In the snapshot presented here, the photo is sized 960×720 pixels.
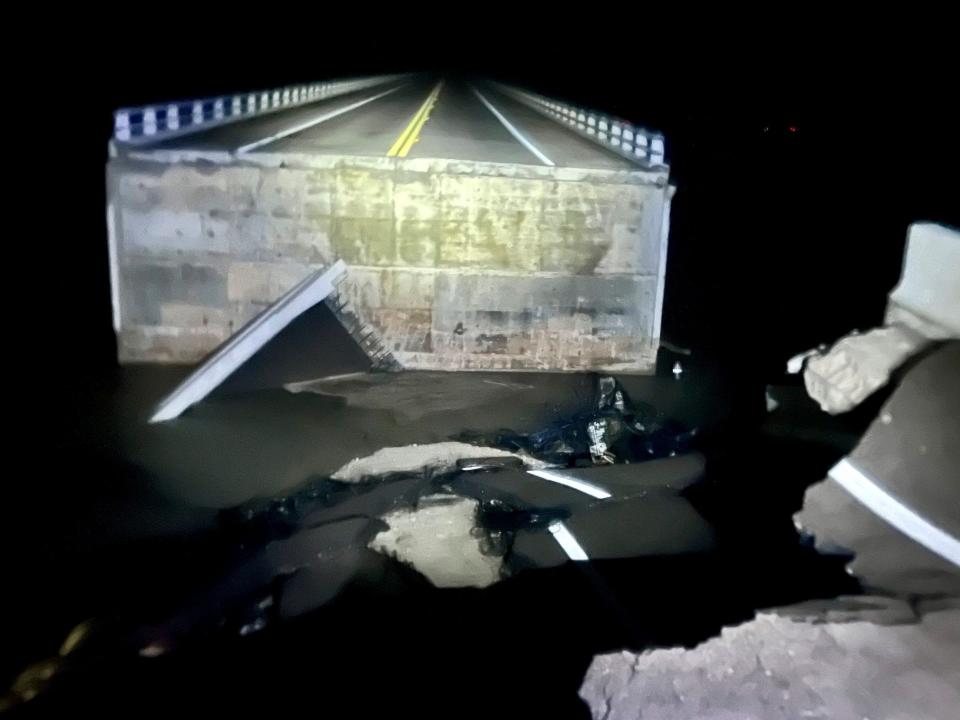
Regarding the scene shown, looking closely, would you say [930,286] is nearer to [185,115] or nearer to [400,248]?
[400,248]

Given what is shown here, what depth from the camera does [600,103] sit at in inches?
1869

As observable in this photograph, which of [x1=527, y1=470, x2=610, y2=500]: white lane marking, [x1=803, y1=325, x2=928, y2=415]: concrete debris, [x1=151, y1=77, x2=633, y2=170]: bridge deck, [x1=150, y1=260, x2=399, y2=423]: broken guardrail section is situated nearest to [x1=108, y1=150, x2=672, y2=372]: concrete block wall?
[x1=150, y1=260, x2=399, y2=423]: broken guardrail section

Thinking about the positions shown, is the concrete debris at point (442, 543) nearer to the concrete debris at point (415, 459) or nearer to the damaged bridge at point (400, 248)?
the concrete debris at point (415, 459)

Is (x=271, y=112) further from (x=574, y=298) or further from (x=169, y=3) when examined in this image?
(x=169, y=3)

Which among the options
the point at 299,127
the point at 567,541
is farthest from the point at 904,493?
the point at 299,127

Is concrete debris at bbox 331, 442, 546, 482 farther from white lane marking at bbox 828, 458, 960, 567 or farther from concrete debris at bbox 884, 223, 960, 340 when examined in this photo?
concrete debris at bbox 884, 223, 960, 340

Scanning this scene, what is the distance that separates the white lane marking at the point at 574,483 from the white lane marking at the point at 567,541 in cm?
69

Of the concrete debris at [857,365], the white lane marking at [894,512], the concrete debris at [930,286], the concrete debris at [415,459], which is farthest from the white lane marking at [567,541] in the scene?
the concrete debris at [930,286]

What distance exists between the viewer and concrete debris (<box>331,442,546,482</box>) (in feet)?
28.1

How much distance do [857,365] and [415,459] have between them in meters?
4.89

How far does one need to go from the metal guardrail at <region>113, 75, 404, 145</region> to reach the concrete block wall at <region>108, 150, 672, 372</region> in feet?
3.00

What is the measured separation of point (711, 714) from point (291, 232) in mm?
9301

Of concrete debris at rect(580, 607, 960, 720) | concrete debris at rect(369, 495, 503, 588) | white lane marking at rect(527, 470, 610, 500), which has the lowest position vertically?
concrete debris at rect(369, 495, 503, 588)

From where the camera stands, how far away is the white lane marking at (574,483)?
7930 mm
